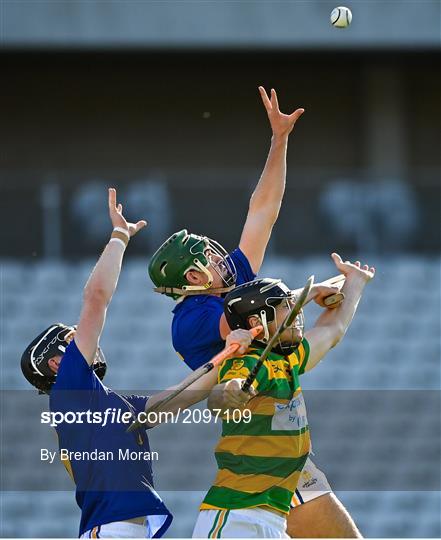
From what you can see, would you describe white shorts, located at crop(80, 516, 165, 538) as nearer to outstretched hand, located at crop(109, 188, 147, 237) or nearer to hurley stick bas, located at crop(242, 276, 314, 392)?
hurley stick bas, located at crop(242, 276, 314, 392)

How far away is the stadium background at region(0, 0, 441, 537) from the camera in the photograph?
12.8m

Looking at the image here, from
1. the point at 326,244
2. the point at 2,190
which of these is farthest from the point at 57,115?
the point at 326,244

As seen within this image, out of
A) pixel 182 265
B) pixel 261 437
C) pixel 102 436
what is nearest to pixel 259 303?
pixel 261 437

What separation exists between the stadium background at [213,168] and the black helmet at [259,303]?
631 centimetres

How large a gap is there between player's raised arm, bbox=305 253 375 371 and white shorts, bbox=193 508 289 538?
0.64 m

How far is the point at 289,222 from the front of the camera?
13203 millimetres

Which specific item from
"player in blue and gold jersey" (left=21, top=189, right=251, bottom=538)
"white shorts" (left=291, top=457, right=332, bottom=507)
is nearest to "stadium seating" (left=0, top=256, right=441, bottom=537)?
"white shorts" (left=291, top=457, right=332, bottom=507)

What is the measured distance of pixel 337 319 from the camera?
5656 millimetres

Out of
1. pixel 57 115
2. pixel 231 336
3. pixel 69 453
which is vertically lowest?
pixel 69 453

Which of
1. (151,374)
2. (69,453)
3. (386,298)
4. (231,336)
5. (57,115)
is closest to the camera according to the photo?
(231,336)

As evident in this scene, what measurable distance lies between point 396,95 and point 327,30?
1764mm

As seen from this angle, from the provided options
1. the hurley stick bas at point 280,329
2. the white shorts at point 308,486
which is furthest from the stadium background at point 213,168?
the hurley stick bas at point 280,329

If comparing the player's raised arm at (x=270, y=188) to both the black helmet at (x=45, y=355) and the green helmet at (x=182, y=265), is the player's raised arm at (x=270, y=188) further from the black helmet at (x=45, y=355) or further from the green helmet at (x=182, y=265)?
the black helmet at (x=45, y=355)

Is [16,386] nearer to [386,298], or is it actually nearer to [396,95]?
[386,298]
